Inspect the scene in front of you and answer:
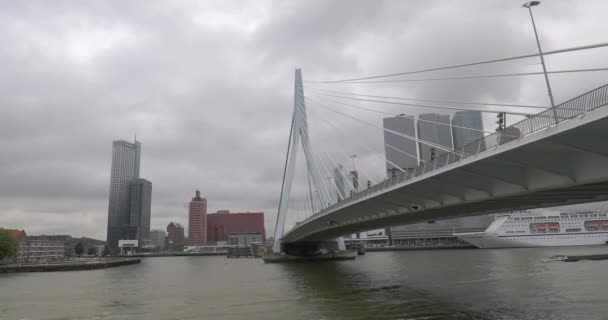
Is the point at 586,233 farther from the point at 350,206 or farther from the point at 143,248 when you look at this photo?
the point at 143,248

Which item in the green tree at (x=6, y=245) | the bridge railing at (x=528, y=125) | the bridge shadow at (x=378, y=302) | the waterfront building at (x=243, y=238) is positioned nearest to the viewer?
the bridge railing at (x=528, y=125)

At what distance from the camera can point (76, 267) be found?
211ft

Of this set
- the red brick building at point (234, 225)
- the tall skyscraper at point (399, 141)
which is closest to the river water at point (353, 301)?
the tall skyscraper at point (399, 141)

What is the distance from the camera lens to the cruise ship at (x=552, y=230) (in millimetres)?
91000

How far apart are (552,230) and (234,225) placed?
131924mm

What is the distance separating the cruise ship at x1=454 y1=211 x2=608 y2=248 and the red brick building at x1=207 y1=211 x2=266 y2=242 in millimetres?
112284

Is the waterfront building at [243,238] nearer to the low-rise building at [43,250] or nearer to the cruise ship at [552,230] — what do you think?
the low-rise building at [43,250]

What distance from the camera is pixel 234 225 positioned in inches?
7505

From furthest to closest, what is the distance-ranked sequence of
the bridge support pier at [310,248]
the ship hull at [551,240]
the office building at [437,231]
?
the office building at [437,231] < the ship hull at [551,240] < the bridge support pier at [310,248]

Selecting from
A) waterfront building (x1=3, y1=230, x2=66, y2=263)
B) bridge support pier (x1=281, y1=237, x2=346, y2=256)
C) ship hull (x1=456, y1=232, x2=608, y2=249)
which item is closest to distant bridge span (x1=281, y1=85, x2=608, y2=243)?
bridge support pier (x1=281, y1=237, x2=346, y2=256)

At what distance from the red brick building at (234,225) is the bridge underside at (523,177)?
164 m

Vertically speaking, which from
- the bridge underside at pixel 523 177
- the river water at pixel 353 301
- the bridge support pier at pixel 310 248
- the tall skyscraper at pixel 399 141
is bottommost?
the river water at pixel 353 301

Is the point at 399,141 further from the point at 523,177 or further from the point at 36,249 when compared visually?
the point at 36,249

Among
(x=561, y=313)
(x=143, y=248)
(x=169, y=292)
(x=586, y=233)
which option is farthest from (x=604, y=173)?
(x=143, y=248)
